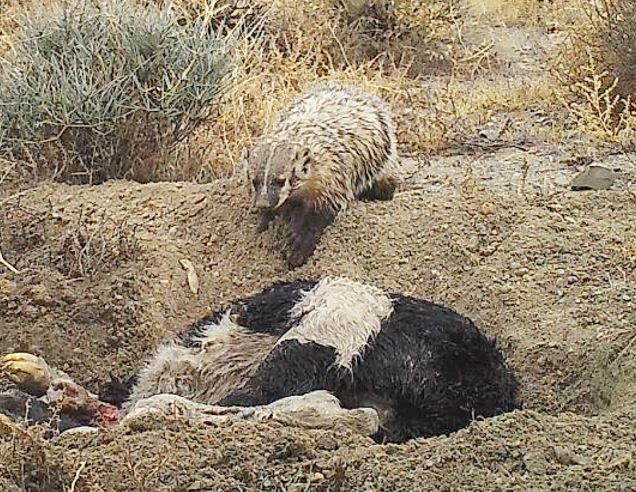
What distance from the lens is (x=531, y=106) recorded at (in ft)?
Result: 28.9

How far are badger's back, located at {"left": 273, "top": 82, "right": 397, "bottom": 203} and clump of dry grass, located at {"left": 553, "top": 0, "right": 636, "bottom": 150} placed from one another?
4.89 feet

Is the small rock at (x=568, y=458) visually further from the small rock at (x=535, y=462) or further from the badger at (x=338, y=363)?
the badger at (x=338, y=363)

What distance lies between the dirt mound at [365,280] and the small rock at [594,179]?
0.13m

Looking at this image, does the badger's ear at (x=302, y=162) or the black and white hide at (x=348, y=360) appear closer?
the black and white hide at (x=348, y=360)

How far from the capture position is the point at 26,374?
4188 mm

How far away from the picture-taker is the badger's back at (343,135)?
637cm

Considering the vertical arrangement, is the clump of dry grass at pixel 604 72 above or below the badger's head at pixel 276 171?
below

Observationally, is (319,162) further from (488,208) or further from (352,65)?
(352,65)

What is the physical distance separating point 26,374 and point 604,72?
5.13m

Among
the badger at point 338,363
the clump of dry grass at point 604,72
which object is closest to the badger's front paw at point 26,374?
the badger at point 338,363

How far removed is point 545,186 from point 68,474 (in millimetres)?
4496

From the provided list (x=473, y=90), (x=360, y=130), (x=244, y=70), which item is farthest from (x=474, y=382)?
(x=473, y=90)

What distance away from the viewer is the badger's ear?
6129mm

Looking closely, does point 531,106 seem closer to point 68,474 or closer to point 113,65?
point 113,65
